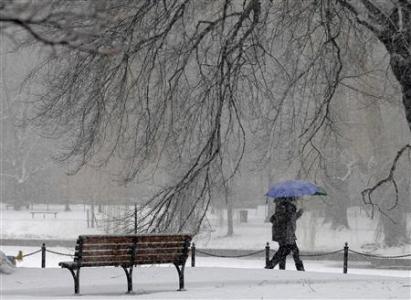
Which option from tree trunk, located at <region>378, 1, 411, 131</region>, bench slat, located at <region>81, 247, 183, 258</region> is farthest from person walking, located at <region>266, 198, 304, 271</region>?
bench slat, located at <region>81, 247, 183, 258</region>

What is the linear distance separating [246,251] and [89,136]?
19986 millimetres

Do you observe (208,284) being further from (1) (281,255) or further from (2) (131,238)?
(1) (281,255)

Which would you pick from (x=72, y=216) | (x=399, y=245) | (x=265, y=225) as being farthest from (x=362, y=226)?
(x=72, y=216)

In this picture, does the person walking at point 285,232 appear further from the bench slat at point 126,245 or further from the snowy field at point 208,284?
the bench slat at point 126,245

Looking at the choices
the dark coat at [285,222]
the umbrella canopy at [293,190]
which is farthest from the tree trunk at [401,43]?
the dark coat at [285,222]

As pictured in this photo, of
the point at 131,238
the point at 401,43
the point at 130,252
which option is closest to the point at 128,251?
the point at 130,252

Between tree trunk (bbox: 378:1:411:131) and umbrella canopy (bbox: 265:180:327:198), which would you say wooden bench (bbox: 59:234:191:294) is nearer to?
tree trunk (bbox: 378:1:411:131)

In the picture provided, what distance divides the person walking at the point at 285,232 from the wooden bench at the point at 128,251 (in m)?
4.69

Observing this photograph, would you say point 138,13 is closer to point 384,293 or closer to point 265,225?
point 384,293

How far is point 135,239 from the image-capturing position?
12094mm

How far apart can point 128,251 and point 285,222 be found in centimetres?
545

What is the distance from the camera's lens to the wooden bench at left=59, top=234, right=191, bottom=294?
1176cm

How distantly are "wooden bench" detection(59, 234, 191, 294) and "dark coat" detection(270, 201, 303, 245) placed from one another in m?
4.78

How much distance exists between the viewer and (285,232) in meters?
16.9
